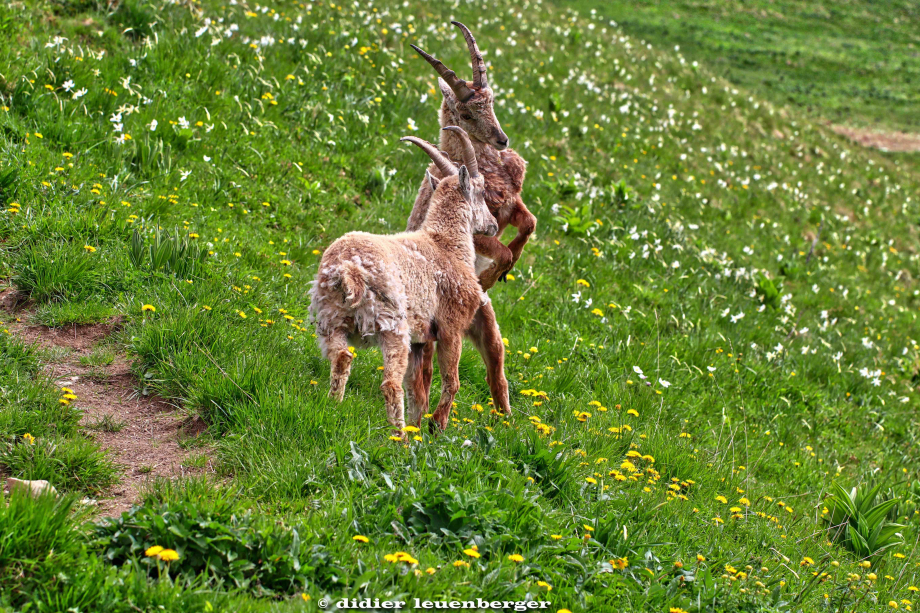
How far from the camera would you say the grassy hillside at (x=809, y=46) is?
109 ft

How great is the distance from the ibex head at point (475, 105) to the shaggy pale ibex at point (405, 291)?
715 mm

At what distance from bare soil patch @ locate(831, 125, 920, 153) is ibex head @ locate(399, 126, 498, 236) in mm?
27109

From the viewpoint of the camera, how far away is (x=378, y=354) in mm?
6738

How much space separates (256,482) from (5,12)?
7.68 metres

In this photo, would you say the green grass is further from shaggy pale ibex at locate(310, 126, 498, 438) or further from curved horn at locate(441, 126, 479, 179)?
curved horn at locate(441, 126, 479, 179)

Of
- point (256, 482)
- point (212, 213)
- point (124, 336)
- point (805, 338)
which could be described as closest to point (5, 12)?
point (212, 213)

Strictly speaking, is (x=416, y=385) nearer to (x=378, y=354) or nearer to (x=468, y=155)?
(x=378, y=354)

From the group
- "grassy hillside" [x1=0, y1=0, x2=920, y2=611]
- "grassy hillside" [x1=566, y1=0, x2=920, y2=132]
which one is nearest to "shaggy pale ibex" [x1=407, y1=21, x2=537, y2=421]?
"grassy hillside" [x1=0, y1=0, x2=920, y2=611]

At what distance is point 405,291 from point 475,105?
229cm

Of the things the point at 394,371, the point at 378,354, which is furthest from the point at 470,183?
the point at 378,354

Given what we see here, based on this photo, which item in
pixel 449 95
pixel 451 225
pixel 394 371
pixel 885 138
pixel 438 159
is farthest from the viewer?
pixel 885 138

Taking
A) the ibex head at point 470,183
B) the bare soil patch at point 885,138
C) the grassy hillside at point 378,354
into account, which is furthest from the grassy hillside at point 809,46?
the ibex head at point 470,183

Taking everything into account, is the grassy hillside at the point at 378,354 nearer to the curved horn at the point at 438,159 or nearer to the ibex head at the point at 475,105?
the curved horn at the point at 438,159

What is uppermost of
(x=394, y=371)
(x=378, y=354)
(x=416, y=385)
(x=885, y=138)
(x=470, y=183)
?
(x=470, y=183)
